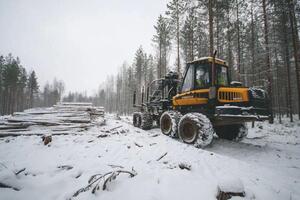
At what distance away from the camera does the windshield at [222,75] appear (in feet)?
22.7

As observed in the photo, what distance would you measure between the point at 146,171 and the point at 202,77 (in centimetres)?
488

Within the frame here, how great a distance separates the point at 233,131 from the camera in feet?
25.1

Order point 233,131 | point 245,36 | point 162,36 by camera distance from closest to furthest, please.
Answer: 1. point 233,131
2. point 245,36
3. point 162,36

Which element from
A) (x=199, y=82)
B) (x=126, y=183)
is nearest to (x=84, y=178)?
(x=126, y=183)

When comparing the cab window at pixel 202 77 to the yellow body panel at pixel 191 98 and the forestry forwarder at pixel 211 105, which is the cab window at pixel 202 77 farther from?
the yellow body panel at pixel 191 98

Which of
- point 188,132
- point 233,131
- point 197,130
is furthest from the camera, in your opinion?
point 233,131

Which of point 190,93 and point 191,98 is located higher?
point 190,93

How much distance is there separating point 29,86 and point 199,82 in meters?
65.5

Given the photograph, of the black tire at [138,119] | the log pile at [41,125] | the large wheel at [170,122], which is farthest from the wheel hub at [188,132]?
the log pile at [41,125]

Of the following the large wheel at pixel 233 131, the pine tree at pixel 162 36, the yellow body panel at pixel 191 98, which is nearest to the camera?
the yellow body panel at pixel 191 98

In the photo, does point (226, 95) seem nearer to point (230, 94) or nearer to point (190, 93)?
point (230, 94)

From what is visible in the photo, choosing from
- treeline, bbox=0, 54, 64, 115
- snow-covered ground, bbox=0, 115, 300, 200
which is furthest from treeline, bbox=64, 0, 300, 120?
treeline, bbox=0, 54, 64, 115

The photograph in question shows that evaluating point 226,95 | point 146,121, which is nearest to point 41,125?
point 146,121

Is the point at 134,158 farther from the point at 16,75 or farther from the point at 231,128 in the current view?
the point at 16,75
